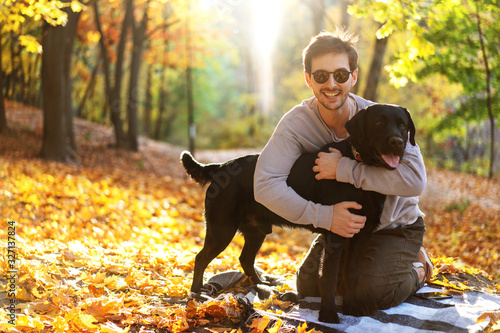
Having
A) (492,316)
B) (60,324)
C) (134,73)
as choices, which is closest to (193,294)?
(60,324)

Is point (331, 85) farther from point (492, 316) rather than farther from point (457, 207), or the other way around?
point (457, 207)

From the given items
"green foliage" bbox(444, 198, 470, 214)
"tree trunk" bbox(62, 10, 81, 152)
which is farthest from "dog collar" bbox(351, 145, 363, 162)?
"tree trunk" bbox(62, 10, 81, 152)

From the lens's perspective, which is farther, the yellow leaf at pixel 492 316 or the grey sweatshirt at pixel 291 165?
the grey sweatshirt at pixel 291 165

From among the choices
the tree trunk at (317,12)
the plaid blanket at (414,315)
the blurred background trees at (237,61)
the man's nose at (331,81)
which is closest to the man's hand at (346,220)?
the plaid blanket at (414,315)

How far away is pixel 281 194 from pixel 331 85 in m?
0.84

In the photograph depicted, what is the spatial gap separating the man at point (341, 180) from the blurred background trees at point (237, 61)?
2085 millimetres

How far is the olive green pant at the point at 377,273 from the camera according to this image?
311 centimetres

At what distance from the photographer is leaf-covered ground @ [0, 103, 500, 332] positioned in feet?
9.46

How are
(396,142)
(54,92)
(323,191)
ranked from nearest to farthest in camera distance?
(396,142) < (323,191) < (54,92)

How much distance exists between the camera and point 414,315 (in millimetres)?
3025

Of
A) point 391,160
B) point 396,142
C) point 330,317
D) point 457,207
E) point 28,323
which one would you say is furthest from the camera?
point 457,207

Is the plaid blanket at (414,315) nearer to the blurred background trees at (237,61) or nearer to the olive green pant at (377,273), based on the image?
the olive green pant at (377,273)

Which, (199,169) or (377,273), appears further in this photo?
(199,169)

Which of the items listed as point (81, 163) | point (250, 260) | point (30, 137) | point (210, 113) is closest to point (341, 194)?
point (250, 260)
